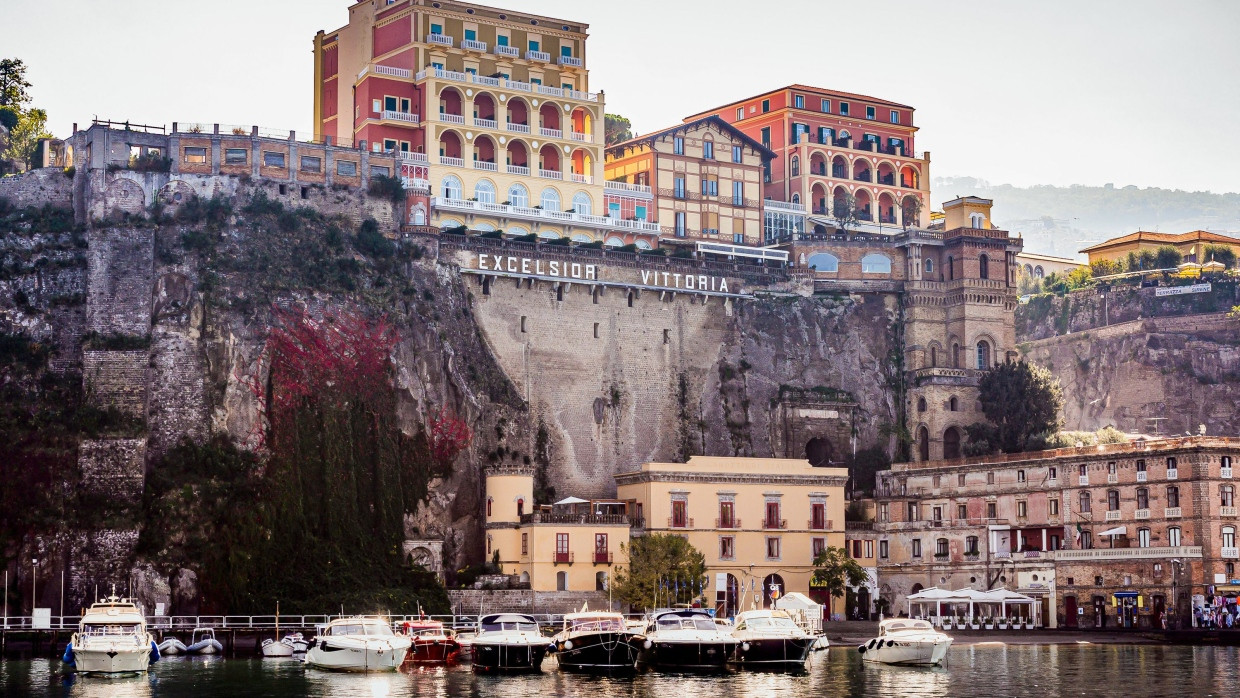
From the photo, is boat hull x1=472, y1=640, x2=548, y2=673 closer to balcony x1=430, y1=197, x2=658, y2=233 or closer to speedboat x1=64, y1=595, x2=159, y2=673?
speedboat x1=64, y1=595, x2=159, y2=673

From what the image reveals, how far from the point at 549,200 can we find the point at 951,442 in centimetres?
2845

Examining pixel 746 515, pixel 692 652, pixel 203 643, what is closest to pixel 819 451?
pixel 746 515

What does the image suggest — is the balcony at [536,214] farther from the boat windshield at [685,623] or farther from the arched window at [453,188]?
the boat windshield at [685,623]

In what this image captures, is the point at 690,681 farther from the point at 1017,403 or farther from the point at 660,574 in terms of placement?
the point at 1017,403

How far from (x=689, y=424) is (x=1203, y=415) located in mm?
38990

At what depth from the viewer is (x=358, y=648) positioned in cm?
7119

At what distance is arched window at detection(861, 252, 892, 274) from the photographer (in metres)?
118

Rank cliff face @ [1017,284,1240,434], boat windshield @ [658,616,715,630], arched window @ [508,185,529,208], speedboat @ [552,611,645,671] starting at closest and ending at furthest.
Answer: speedboat @ [552,611,645,671] < boat windshield @ [658,616,715,630] < arched window @ [508,185,529,208] < cliff face @ [1017,284,1240,434]

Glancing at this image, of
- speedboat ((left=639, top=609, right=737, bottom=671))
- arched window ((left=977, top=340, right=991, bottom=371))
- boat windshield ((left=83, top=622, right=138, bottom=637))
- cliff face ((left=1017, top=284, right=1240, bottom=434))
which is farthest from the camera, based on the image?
cliff face ((left=1017, top=284, right=1240, bottom=434))

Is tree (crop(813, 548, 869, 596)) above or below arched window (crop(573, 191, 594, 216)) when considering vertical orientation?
below

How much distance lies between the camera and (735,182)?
394ft

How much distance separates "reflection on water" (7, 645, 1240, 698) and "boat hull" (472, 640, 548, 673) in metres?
0.71

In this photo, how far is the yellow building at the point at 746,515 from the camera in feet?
326

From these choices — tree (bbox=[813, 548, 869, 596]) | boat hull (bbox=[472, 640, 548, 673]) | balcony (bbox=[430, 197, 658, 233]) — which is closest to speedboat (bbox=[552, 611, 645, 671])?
boat hull (bbox=[472, 640, 548, 673])
